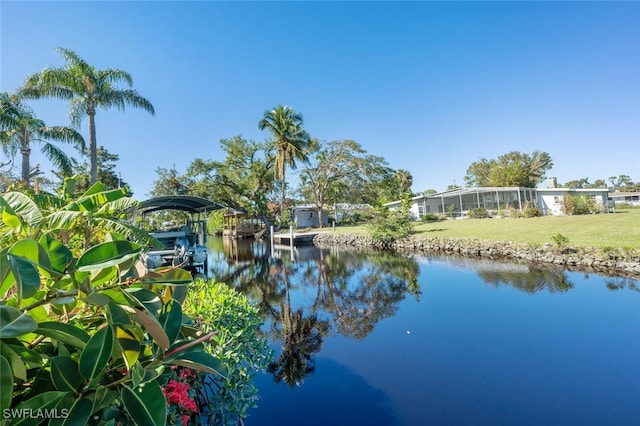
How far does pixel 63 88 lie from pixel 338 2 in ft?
44.9

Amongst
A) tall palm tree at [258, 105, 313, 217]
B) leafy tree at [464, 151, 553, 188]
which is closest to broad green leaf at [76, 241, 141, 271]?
tall palm tree at [258, 105, 313, 217]

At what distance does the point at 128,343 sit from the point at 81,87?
57.1ft

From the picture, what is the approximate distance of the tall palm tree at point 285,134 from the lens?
27.8m

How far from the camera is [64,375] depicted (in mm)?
1015

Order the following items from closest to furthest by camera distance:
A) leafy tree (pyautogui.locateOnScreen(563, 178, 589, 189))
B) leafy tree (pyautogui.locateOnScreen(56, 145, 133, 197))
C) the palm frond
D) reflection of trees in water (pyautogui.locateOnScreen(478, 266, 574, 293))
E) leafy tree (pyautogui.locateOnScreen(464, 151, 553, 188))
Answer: reflection of trees in water (pyautogui.locateOnScreen(478, 266, 574, 293)) < the palm frond < leafy tree (pyautogui.locateOnScreen(56, 145, 133, 197)) < leafy tree (pyautogui.locateOnScreen(464, 151, 553, 188)) < leafy tree (pyautogui.locateOnScreen(563, 178, 589, 189))

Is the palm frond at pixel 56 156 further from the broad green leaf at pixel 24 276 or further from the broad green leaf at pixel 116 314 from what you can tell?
the broad green leaf at pixel 116 314

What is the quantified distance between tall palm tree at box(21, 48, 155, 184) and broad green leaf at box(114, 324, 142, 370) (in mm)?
15372

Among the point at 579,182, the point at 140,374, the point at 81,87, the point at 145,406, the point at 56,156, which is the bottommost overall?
the point at 145,406

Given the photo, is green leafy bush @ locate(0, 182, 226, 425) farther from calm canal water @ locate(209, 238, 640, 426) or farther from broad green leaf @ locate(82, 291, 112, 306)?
calm canal water @ locate(209, 238, 640, 426)

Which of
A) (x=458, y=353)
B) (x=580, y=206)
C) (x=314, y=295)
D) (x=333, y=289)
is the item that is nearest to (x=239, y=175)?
(x=333, y=289)

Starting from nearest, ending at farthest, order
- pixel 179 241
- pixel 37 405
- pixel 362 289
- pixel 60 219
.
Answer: pixel 37 405 → pixel 60 219 → pixel 362 289 → pixel 179 241

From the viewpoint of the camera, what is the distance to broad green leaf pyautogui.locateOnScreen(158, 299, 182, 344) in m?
1.26

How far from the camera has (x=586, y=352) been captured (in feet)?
14.5

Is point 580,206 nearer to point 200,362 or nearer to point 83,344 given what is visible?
point 200,362
